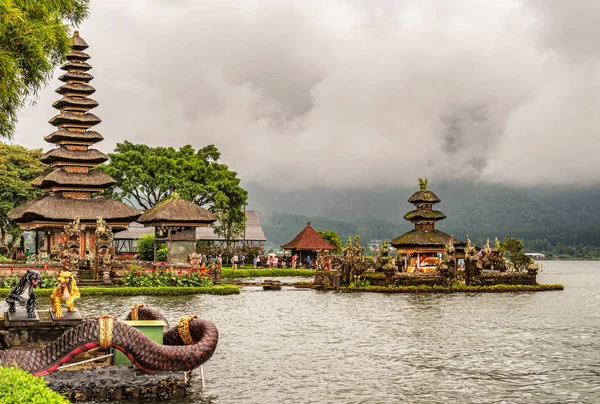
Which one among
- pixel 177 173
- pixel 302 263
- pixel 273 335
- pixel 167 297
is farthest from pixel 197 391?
pixel 302 263

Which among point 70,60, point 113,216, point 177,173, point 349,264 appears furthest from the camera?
point 177,173

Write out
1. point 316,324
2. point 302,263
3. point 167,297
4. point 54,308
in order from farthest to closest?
point 302,263, point 167,297, point 316,324, point 54,308

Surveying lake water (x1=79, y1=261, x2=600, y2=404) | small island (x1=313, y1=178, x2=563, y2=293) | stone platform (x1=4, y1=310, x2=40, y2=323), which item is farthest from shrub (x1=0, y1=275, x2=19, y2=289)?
stone platform (x1=4, y1=310, x2=40, y2=323)

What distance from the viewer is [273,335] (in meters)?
20.9

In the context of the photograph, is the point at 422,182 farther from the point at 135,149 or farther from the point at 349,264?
the point at 135,149

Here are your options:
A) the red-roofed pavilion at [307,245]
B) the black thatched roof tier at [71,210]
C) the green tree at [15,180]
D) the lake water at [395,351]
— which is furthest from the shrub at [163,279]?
the red-roofed pavilion at [307,245]

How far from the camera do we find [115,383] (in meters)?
11.4

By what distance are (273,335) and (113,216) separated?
1242 inches

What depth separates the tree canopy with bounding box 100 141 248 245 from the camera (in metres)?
62.1

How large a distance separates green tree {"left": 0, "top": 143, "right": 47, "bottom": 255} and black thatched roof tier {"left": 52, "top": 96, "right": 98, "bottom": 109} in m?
8.75

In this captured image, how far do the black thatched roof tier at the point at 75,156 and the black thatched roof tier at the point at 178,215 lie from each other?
8.11 metres

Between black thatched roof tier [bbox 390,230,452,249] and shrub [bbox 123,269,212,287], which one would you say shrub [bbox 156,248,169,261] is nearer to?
shrub [bbox 123,269,212,287]

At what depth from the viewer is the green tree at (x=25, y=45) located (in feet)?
43.8

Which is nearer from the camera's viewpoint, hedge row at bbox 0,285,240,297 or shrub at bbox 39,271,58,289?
hedge row at bbox 0,285,240,297
